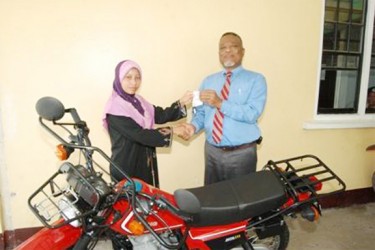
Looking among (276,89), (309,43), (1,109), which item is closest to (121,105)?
(1,109)

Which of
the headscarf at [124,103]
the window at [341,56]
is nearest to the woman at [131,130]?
the headscarf at [124,103]

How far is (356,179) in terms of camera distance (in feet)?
10.5

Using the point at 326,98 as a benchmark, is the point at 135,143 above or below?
below

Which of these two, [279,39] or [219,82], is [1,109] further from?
[279,39]

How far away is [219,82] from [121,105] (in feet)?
2.58

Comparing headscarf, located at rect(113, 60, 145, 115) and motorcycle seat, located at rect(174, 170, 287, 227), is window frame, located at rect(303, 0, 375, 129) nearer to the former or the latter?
motorcycle seat, located at rect(174, 170, 287, 227)

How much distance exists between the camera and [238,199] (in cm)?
154

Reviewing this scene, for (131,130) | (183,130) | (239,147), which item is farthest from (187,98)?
(131,130)

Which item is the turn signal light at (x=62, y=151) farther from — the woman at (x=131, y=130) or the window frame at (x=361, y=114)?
the window frame at (x=361, y=114)

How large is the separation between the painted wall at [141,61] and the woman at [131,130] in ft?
1.96

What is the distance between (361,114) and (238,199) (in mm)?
2278

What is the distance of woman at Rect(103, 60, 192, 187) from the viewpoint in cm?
175

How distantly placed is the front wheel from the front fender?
91 cm

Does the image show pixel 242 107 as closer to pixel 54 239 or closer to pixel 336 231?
pixel 54 239
